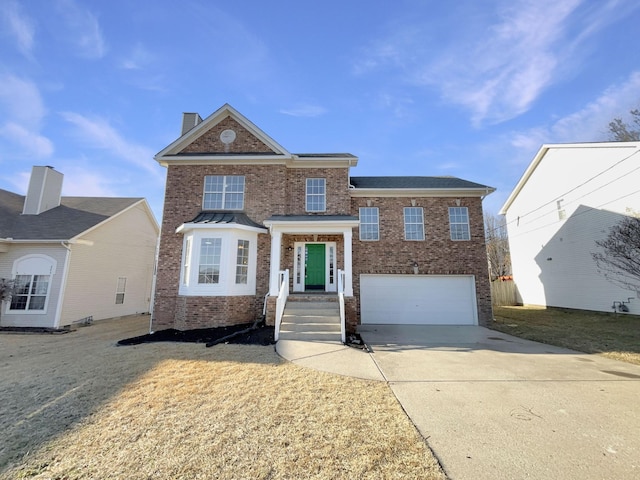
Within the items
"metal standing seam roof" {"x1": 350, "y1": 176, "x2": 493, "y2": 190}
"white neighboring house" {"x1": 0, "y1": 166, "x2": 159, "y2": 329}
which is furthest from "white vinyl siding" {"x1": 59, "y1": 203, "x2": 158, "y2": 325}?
"metal standing seam roof" {"x1": 350, "y1": 176, "x2": 493, "y2": 190}

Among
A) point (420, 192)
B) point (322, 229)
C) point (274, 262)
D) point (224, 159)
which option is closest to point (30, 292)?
point (224, 159)

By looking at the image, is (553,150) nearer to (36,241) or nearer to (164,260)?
(164,260)

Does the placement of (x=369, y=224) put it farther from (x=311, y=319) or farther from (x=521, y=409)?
(x=521, y=409)

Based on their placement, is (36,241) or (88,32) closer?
(88,32)

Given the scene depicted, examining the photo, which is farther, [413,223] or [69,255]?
[413,223]

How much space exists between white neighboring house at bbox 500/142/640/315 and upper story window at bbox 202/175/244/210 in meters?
17.6

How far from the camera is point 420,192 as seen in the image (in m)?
13.2

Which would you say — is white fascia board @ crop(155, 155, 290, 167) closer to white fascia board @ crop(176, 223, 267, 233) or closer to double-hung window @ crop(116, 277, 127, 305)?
white fascia board @ crop(176, 223, 267, 233)

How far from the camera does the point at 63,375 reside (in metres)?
5.63

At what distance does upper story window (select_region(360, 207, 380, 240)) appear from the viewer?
13102 millimetres

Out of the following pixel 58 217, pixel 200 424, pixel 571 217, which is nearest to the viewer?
pixel 200 424

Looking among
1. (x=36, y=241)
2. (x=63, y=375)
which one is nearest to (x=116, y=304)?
(x=36, y=241)

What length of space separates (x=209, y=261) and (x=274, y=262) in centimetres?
250

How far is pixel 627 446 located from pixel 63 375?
29.1 feet
